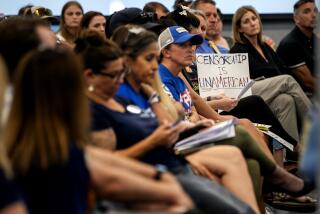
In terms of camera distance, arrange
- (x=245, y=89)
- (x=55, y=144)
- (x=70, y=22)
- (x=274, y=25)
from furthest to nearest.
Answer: (x=274, y=25) → (x=70, y=22) → (x=245, y=89) → (x=55, y=144)

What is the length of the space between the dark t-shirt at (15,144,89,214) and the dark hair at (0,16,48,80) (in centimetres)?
43

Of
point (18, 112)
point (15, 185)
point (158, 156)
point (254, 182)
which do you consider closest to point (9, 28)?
point (18, 112)

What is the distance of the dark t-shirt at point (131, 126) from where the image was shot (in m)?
3.38

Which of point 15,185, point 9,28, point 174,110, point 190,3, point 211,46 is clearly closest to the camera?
point 15,185

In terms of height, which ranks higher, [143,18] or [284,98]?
[143,18]

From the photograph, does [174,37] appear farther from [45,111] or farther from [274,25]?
[274,25]

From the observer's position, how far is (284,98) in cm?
620

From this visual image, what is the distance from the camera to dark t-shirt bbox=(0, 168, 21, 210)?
7.20 ft

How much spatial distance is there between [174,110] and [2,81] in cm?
181

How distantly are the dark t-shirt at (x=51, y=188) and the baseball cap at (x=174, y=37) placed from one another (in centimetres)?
243

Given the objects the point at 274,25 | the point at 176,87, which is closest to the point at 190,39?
the point at 176,87

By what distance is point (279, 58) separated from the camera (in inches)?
273

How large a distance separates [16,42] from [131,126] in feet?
2.87

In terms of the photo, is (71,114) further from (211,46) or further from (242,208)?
(211,46)
